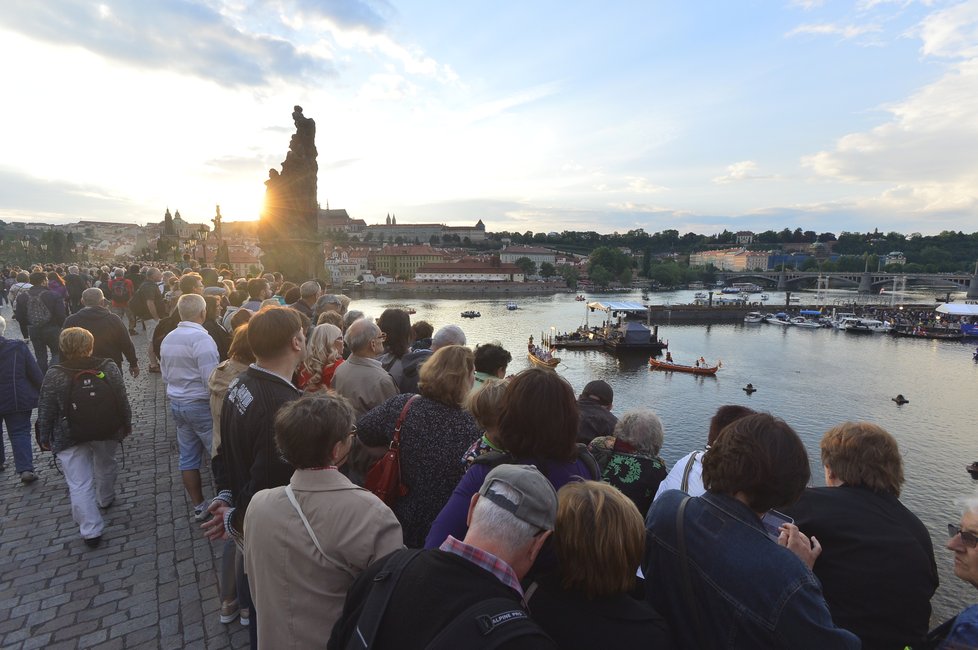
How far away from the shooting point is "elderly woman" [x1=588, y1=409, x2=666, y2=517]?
241cm

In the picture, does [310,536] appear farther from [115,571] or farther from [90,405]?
[90,405]

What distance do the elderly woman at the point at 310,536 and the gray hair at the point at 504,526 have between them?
1.87ft

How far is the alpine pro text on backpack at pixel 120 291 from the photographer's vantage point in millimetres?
10680

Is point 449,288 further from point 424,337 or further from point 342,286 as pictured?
point 424,337

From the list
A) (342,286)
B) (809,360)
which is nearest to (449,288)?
(342,286)

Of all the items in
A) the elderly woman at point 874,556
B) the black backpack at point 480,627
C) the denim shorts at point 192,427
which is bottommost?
the denim shorts at point 192,427

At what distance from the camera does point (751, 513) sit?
54.1 inches

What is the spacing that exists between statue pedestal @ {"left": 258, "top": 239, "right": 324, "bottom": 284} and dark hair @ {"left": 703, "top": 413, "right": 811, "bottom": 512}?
599 inches

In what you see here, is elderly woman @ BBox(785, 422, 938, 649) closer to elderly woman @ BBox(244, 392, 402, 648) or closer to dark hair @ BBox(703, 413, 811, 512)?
dark hair @ BBox(703, 413, 811, 512)

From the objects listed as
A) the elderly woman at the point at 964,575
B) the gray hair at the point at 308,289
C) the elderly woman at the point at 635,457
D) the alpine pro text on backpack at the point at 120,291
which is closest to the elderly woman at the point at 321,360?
the elderly woman at the point at 635,457

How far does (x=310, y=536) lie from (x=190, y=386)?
9.08 ft

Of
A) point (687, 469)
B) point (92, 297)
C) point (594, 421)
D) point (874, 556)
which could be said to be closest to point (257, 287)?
point (92, 297)

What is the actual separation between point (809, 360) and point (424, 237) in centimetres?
11764

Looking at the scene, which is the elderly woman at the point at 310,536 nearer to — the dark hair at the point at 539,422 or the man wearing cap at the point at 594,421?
the dark hair at the point at 539,422
